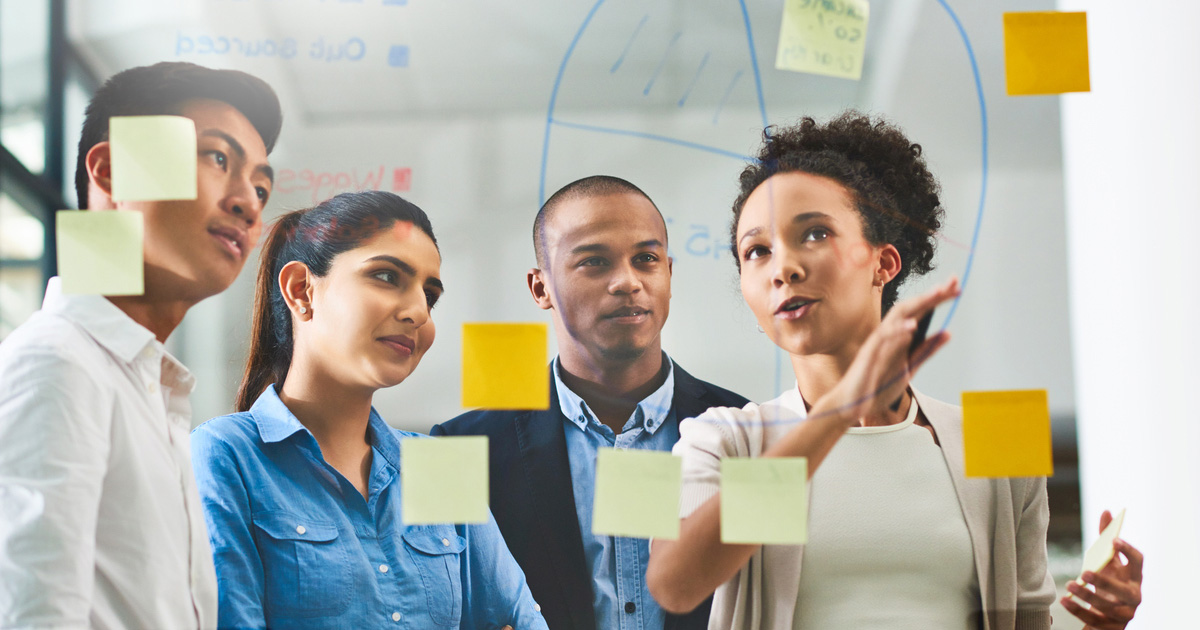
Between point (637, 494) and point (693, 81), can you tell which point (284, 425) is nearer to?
point (637, 494)

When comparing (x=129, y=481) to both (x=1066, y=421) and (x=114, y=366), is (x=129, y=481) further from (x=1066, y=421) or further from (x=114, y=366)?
(x=1066, y=421)

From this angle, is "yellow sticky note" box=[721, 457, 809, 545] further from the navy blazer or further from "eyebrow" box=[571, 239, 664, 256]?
"eyebrow" box=[571, 239, 664, 256]

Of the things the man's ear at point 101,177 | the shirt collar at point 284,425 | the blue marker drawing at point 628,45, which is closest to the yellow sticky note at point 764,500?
the shirt collar at point 284,425

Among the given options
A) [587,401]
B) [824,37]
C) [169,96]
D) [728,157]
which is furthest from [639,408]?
[169,96]

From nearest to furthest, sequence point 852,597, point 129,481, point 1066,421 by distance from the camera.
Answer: point 129,481
point 852,597
point 1066,421

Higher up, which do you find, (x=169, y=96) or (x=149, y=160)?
(x=169, y=96)

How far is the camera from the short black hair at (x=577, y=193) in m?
1.33

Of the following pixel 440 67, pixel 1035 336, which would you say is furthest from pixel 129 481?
pixel 1035 336

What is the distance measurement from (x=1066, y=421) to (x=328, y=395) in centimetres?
116

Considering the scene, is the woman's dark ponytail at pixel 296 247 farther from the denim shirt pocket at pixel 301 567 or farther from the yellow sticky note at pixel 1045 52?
the yellow sticky note at pixel 1045 52

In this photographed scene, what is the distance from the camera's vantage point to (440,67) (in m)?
1.38

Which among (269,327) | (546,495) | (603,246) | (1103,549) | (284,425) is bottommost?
(1103,549)

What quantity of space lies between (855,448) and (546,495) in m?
0.48

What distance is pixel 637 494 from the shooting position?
4.03 feet
